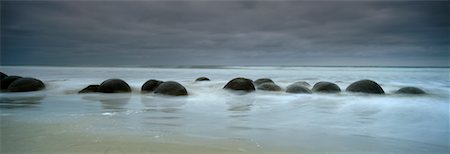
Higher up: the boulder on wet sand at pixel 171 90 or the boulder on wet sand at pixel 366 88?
the boulder on wet sand at pixel 366 88

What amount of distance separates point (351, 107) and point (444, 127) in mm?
2111

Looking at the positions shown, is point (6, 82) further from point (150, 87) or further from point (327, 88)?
point (327, 88)

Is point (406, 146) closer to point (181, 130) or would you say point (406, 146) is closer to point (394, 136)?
point (394, 136)

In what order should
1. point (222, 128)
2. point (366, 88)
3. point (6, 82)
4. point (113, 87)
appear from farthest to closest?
point (6, 82)
point (366, 88)
point (113, 87)
point (222, 128)

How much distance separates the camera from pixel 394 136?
13.2 ft

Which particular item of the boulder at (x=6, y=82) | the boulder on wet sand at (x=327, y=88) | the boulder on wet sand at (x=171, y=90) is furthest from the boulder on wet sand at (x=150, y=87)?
the boulder on wet sand at (x=327, y=88)

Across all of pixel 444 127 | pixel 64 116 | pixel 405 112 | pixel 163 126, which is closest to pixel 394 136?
pixel 444 127

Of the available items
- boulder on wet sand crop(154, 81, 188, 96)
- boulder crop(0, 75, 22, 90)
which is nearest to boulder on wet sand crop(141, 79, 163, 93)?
boulder on wet sand crop(154, 81, 188, 96)

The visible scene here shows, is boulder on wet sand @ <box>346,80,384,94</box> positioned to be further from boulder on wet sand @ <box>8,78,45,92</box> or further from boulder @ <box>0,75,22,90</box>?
boulder @ <box>0,75,22,90</box>

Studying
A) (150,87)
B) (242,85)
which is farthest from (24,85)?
(242,85)

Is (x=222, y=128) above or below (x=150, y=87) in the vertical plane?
below

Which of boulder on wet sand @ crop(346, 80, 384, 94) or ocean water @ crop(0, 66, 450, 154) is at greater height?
boulder on wet sand @ crop(346, 80, 384, 94)

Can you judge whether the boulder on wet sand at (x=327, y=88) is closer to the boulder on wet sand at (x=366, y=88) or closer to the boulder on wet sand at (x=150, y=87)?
the boulder on wet sand at (x=366, y=88)

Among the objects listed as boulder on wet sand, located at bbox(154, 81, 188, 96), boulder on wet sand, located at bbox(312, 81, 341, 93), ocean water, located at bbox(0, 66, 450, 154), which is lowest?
ocean water, located at bbox(0, 66, 450, 154)
